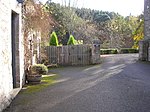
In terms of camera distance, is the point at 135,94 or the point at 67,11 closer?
the point at 135,94

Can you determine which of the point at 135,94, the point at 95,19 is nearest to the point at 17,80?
the point at 135,94

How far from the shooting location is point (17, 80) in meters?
10.4

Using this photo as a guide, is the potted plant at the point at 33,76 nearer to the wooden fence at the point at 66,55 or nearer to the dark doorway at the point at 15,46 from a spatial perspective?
the dark doorway at the point at 15,46

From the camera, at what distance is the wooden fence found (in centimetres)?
2189

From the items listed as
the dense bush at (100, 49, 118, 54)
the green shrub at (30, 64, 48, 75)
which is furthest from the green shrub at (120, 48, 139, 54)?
the green shrub at (30, 64, 48, 75)

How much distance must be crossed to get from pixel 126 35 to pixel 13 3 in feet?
110

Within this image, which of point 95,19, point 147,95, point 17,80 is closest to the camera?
point 147,95

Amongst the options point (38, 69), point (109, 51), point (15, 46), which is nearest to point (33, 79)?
point (15, 46)

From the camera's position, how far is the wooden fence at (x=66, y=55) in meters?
21.9

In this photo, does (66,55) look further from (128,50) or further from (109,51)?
(128,50)

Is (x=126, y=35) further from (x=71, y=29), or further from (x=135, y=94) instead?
(x=135, y=94)

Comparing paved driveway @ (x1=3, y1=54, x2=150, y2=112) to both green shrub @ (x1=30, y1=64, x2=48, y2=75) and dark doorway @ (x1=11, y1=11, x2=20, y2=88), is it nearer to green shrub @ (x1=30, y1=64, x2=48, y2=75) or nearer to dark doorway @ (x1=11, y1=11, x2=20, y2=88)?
dark doorway @ (x1=11, y1=11, x2=20, y2=88)

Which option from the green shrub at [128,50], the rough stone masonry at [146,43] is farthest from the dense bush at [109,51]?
the rough stone masonry at [146,43]

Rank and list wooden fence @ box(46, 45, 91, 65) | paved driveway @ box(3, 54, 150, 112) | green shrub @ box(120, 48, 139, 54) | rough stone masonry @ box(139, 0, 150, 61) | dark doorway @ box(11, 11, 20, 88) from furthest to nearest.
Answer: green shrub @ box(120, 48, 139, 54) → rough stone masonry @ box(139, 0, 150, 61) → wooden fence @ box(46, 45, 91, 65) → dark doorway @ box(11, 11, 20, 88) → paved driveway @ box(3, 54, 150, 112)
